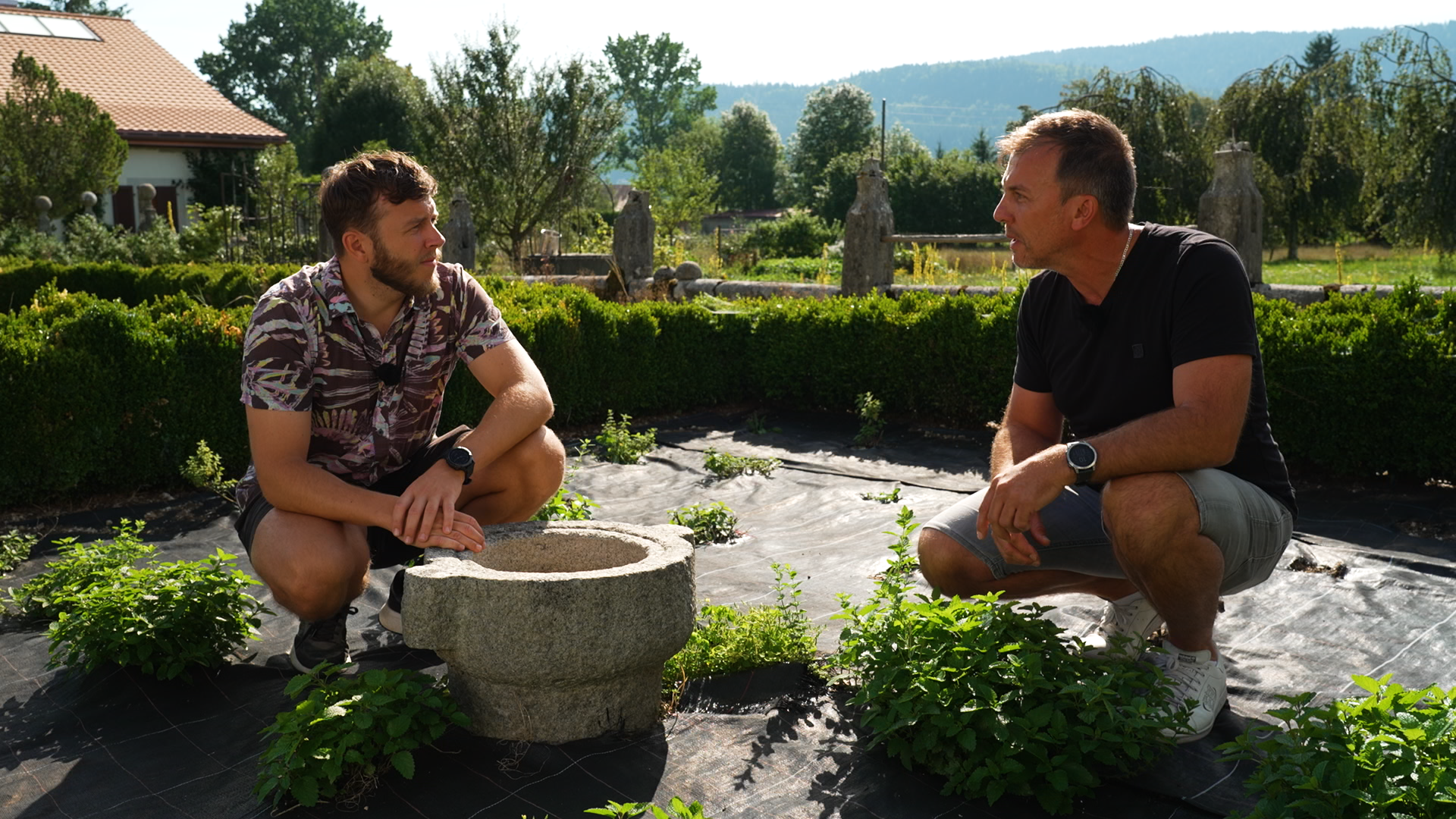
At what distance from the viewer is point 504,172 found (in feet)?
72.9

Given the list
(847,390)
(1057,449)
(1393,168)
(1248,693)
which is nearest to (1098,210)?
(1057,449)

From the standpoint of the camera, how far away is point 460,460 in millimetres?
3059

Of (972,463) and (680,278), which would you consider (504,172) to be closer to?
(680,278)

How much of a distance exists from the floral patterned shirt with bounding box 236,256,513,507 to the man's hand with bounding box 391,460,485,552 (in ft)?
1.49

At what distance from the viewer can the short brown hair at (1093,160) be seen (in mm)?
2895

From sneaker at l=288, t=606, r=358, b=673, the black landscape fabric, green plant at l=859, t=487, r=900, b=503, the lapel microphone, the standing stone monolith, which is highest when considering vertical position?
the standing stone monolith

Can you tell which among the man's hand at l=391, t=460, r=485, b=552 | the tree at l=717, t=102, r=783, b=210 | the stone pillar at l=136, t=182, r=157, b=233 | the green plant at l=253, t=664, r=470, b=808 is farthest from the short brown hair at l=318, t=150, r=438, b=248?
the tree at l=717, t=102, r=783, b=210

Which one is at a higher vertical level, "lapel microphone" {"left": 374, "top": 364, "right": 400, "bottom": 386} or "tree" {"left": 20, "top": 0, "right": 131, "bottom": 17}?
"tree" {"left": 20, "top": 0, "right": 131, "bottom": 17}

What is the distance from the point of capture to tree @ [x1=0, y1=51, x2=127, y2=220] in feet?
57.0

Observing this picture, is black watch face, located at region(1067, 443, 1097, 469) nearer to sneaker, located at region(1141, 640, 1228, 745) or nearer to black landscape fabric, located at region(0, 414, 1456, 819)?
sneaker, located at region(1141, 640, 1228, 745)

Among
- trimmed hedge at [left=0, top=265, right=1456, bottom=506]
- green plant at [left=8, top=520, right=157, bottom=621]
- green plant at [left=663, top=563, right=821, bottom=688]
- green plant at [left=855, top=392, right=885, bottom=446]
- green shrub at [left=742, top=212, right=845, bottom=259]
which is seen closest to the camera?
green plant at [left=663, top=563, right=821, bottom=688]

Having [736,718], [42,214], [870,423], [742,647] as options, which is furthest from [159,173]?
[736,718]

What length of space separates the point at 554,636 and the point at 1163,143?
797 inches

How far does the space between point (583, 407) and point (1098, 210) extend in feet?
19.3
